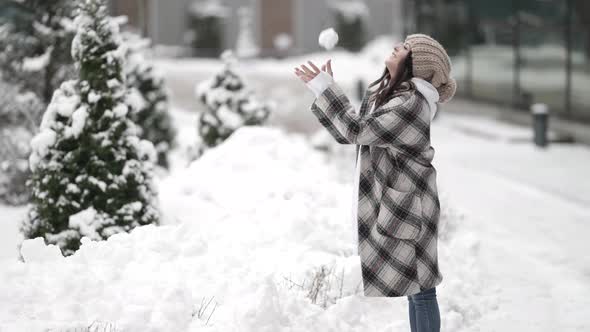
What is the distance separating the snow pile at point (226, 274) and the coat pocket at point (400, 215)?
90cm

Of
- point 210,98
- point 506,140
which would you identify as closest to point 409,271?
point 210,98

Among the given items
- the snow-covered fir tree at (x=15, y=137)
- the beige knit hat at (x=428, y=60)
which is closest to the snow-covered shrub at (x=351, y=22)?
the snow-covered fir tree at (x=15, y=137)

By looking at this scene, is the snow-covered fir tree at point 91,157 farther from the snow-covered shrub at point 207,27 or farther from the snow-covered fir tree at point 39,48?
the snow-covered shrub at point 207,27

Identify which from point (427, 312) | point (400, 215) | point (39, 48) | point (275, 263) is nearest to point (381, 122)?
point (400, 215)

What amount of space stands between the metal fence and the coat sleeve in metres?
11.9

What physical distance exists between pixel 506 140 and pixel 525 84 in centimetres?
284

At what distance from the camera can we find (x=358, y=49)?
44.5m

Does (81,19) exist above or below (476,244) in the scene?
above

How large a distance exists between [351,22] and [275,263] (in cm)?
4040

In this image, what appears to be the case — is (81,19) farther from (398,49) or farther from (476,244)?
(476,244)

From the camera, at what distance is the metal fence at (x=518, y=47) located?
1548 centimetres

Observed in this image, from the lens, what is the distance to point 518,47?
61.2 ft

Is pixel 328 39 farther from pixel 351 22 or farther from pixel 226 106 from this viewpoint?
pixel 351 22

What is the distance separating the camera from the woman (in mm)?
3955
